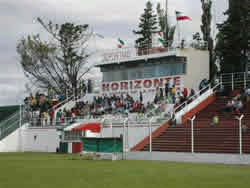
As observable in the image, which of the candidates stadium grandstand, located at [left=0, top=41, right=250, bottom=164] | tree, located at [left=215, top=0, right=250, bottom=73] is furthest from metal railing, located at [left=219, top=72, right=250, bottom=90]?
tree, located at [left=215, top=0, right=250, bottom=73]

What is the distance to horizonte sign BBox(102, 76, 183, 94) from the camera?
1805 inches

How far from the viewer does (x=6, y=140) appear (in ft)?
159

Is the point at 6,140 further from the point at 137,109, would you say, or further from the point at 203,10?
the point at 203,10

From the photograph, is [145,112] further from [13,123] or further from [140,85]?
[13,123]

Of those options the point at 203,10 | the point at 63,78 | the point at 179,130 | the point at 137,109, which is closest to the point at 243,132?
the point at 179,130

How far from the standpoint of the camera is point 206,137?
108 feet

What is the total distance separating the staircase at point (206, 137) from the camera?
3120 cm

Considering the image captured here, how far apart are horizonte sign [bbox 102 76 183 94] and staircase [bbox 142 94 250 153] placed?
847 cm

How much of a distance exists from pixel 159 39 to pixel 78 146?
12196 millimetres

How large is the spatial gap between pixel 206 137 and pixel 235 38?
17718 millimetres

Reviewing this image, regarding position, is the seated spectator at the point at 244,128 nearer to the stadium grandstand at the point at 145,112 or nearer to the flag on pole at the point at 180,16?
the stadium grandstand at the point at 145,112

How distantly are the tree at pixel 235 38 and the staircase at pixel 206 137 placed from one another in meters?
12.3

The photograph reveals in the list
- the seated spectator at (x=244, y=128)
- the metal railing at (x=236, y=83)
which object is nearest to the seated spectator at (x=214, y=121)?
the seated spectator at (x=244, y=128)

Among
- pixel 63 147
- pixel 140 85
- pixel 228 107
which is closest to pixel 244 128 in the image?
pixel 228 107
